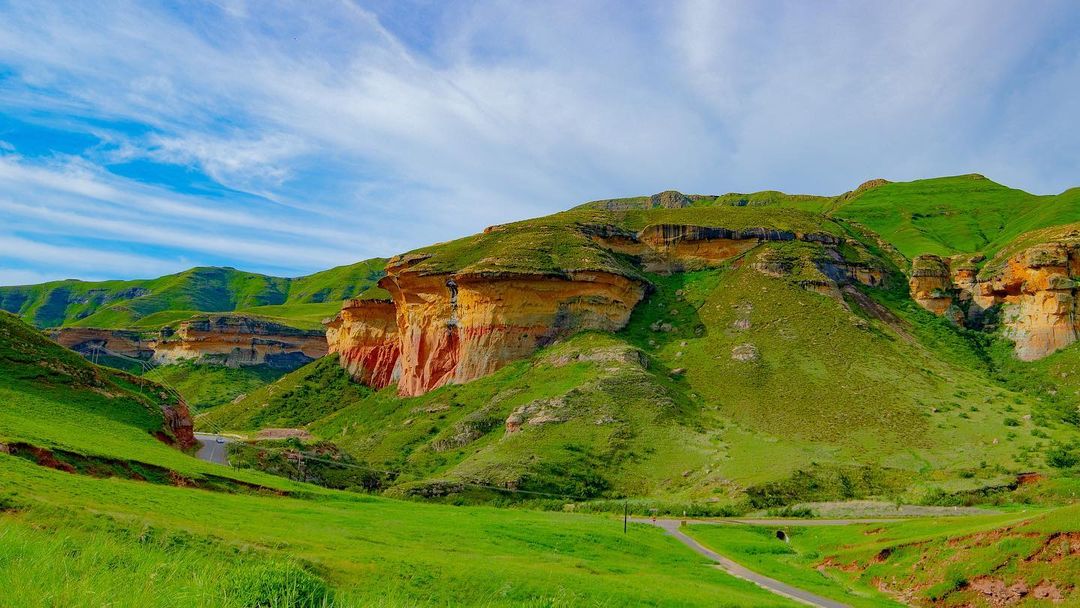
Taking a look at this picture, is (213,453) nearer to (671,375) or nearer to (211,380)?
(671,375)

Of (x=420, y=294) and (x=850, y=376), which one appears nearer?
(x=850, y=376)

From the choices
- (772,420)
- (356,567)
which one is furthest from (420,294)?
(356,567)

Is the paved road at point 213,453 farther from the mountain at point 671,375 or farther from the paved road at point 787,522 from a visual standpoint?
the paved road at point 787,522

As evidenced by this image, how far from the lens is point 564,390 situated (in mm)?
74812

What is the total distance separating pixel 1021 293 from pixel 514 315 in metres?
68.5

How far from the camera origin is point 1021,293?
9075 cm

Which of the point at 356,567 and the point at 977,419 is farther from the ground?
the point at 977,419

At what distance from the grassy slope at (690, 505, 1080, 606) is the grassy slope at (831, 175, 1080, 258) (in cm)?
12014

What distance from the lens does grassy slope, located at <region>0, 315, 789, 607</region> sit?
8.81 meters

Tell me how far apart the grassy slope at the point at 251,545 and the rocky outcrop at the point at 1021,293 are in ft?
239

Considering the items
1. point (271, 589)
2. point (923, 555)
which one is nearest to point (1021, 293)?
point (923, 555)

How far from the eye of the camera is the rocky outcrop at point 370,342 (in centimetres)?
11156

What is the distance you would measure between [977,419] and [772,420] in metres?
19.4

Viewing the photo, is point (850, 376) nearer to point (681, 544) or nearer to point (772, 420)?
point (772, 420)
